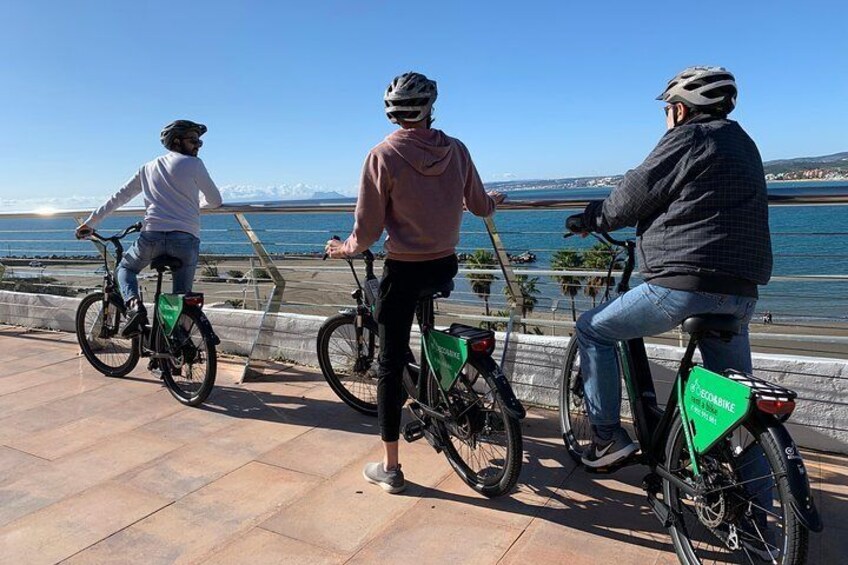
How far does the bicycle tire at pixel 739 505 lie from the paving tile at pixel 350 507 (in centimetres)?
123

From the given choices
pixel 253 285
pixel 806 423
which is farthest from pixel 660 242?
pixel 253 285

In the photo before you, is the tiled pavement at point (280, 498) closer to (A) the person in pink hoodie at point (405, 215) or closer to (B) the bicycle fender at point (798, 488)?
(A) the person in pink hoodie at point (405, 215)

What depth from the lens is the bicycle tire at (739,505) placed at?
206cm

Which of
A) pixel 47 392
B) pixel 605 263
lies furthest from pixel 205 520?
pixel 605 263

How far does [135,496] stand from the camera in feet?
10.7

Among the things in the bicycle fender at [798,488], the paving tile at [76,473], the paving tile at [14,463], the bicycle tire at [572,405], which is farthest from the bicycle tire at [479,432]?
the paving tile at [14,463]

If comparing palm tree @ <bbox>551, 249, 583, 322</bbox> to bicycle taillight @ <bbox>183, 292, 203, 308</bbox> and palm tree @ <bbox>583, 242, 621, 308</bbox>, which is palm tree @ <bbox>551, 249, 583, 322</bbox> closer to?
palm tree @ <bbox>583, 242, 621, 308</bbox>

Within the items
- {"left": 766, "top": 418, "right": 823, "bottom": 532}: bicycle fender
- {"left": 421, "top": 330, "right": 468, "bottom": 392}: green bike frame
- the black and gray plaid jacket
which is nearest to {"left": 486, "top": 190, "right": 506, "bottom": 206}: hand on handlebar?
{"left": 421, "top": 330, "right": 468, "bottom": 392}: green bike frame

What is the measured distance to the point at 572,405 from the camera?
3627 mm

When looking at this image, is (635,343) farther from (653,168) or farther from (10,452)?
(10,452)

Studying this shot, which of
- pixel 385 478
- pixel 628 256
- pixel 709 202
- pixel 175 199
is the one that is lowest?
pixel 385 478

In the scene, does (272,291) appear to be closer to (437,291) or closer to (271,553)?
(437,291)

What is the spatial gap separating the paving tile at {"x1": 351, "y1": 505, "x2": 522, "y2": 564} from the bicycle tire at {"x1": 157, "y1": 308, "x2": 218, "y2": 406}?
2101 mm

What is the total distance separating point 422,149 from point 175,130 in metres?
2.47
